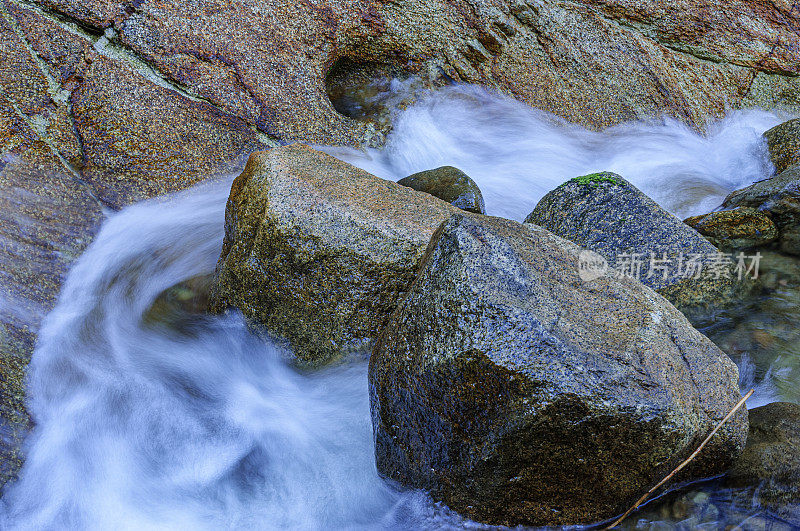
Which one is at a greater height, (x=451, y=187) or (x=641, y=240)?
(x=641, y=240)

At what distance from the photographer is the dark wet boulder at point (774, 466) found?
8.02 ft

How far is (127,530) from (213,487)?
41cm

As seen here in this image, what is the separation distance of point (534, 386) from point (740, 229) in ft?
9.77

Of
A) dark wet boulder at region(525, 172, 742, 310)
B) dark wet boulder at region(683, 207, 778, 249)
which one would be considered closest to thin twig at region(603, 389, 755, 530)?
dark wet boulder at region(525, 172, 742, 310)

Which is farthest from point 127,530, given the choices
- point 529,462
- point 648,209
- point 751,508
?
point 648,209

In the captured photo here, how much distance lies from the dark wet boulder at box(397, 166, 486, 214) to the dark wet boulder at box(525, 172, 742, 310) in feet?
2.09

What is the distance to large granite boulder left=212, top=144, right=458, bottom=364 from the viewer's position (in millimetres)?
3055

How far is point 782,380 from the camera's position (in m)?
3.42

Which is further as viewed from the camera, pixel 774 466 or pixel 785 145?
pixel 785 145

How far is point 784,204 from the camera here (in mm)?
4203

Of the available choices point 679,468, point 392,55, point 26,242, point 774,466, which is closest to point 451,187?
point 392,55

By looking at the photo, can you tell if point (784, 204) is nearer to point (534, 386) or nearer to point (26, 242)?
point (534, 386)

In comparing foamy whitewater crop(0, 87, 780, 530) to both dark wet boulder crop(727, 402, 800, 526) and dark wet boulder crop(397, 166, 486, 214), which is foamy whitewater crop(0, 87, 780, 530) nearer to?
dark wet boulder crop(727, 402, 800, 526)

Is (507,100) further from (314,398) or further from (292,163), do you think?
(314,398)
